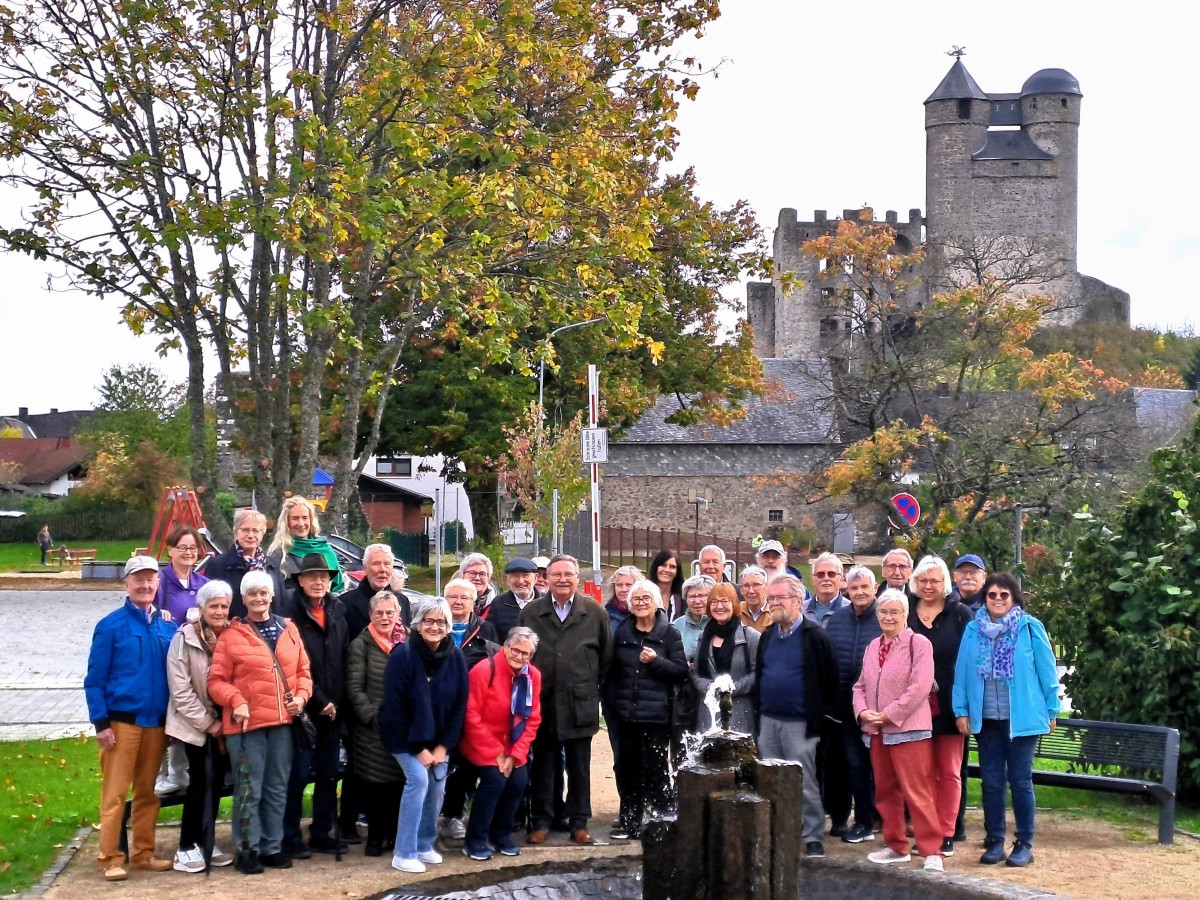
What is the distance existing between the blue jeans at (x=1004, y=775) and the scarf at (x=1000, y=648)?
34cm

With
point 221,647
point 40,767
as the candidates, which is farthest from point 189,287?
point 221,647

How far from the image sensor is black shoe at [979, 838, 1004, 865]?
962 centimetres

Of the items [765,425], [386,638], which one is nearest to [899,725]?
[386,638]

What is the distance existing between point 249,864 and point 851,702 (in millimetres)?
3968

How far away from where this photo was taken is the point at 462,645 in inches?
395

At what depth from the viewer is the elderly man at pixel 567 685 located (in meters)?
10.2

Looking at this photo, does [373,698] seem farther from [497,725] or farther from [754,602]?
[754,602]

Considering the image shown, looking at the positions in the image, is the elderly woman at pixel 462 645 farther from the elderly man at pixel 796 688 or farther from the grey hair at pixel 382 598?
the elderly man at pixel 796 688

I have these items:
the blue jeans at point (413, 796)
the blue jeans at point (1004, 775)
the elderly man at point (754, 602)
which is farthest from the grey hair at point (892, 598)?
the blue jeans at point (413, 796)

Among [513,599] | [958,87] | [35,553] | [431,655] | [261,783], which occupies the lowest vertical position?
[35,553]

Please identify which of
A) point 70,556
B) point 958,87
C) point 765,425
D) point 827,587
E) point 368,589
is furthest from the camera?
point 958,87

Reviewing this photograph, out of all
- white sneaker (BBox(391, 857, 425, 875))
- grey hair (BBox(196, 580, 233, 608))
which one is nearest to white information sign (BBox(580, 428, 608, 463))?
white sneaker (BBox(391, 857, 425, 875))

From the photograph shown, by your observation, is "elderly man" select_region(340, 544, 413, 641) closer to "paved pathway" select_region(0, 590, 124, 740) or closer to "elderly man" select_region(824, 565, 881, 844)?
"elderly man" select_region(824, 565, 881, 844)

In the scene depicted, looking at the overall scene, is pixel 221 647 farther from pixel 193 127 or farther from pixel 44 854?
pixel 193 127
